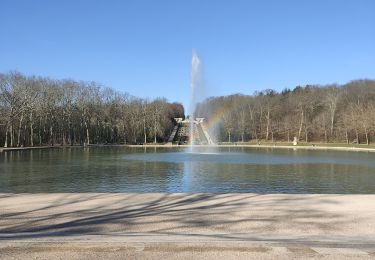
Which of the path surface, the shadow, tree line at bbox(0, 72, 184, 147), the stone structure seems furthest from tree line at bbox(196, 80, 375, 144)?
the path surface

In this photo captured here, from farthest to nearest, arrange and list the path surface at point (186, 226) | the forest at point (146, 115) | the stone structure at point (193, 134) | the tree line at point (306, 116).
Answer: the stone structure at point (193, 134)
the tree line at point (306, 116)
the forest at point (146, 115)
the path surface at point (186, 226)

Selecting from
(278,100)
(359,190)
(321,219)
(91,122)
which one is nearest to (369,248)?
(321,219)

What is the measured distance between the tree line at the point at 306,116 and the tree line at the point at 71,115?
13959 millimetres

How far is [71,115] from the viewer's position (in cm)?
7950

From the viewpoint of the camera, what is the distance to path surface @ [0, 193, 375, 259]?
6.36m

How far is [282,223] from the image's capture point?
948cm

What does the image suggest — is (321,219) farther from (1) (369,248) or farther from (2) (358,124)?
(2) (358,124)

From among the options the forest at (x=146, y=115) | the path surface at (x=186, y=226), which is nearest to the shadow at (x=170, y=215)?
the path surface at (x=186, y=226)

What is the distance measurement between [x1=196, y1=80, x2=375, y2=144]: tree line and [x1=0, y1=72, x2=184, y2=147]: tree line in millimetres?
13959

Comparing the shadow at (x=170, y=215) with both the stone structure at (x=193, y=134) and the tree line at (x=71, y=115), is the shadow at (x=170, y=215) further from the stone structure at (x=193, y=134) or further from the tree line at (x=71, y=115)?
the stone structure at (x=193, y=134)

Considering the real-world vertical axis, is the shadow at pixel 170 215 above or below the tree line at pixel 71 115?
below

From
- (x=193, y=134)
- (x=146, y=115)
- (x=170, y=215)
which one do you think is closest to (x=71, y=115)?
(x=146, y=115)

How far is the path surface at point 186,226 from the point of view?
636 cm

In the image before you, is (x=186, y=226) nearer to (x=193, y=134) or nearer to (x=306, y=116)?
(x=193, y=134)
